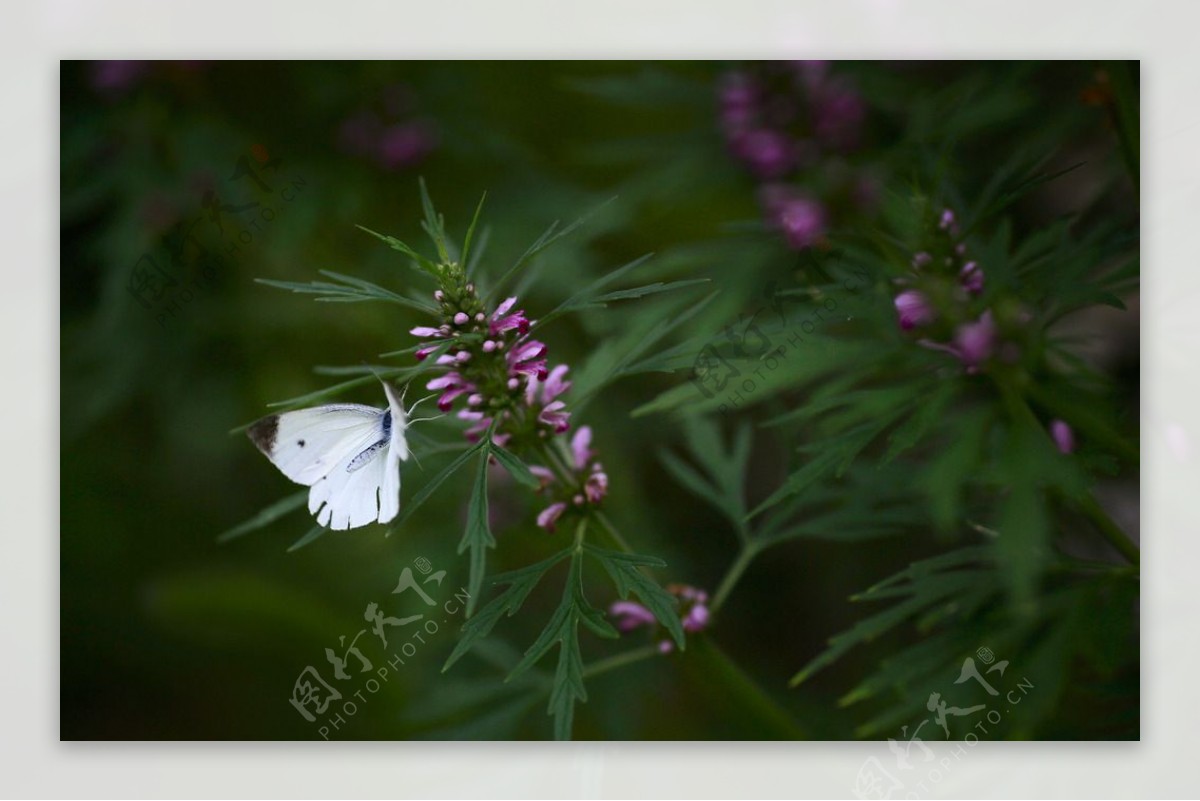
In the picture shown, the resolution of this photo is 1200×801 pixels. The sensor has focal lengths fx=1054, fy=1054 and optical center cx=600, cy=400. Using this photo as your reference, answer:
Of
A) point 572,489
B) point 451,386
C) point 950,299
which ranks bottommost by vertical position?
point 572,489

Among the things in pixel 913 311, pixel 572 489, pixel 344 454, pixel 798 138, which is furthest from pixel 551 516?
pixel 798 138

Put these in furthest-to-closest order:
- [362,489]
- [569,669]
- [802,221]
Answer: [802,221] < [362,489] < [569,669]

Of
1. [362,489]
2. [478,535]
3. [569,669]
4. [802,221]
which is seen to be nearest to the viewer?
[478,535]

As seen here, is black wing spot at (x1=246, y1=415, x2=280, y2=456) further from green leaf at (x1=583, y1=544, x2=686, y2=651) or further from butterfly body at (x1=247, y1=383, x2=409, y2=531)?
green leaf at (x1=583, y1=544, x2=686, y2=651)

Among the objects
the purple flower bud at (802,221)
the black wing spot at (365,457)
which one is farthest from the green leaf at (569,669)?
the purple flower bud at (802,221)

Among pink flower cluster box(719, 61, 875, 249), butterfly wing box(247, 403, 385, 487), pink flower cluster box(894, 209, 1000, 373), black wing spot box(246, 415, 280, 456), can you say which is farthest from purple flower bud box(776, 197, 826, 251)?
black wing spot box(246, 415, 280, 456)

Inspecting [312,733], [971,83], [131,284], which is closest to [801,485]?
[971,83]

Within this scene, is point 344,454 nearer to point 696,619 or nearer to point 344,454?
point 344,454
